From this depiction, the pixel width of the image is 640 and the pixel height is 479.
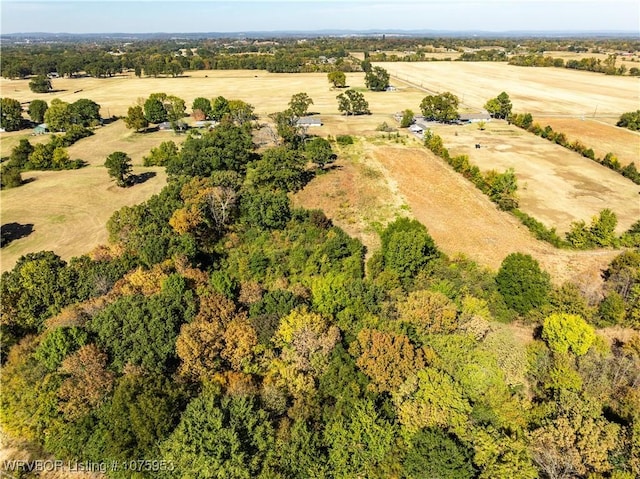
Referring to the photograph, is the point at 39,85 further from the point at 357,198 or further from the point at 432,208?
the point at 432,208

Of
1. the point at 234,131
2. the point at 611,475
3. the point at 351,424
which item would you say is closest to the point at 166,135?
the point at 234,131

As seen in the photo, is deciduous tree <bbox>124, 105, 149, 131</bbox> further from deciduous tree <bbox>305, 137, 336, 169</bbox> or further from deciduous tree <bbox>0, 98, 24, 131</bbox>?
deciduous tree <bbox>305, 137, 336, 169</bbox>

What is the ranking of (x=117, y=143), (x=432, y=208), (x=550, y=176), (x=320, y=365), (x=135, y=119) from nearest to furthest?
(x=320, y=365) → (x=432, y=208) → (x=550, y=176) → (x=117, y=143) → (x=135, y=119)

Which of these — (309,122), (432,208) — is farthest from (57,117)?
(432,208)

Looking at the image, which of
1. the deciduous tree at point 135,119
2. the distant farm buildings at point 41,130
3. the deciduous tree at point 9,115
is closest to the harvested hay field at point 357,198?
the deciduous tree at point 135,119

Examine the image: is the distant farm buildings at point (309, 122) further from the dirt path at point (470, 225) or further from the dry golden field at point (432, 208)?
the dirt path at point (470, 225)

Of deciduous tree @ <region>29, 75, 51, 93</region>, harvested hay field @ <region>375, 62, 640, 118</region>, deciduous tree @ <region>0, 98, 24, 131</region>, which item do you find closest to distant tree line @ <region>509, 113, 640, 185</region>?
harvested hay field @ <region>375, 62, 640, 118</region>
